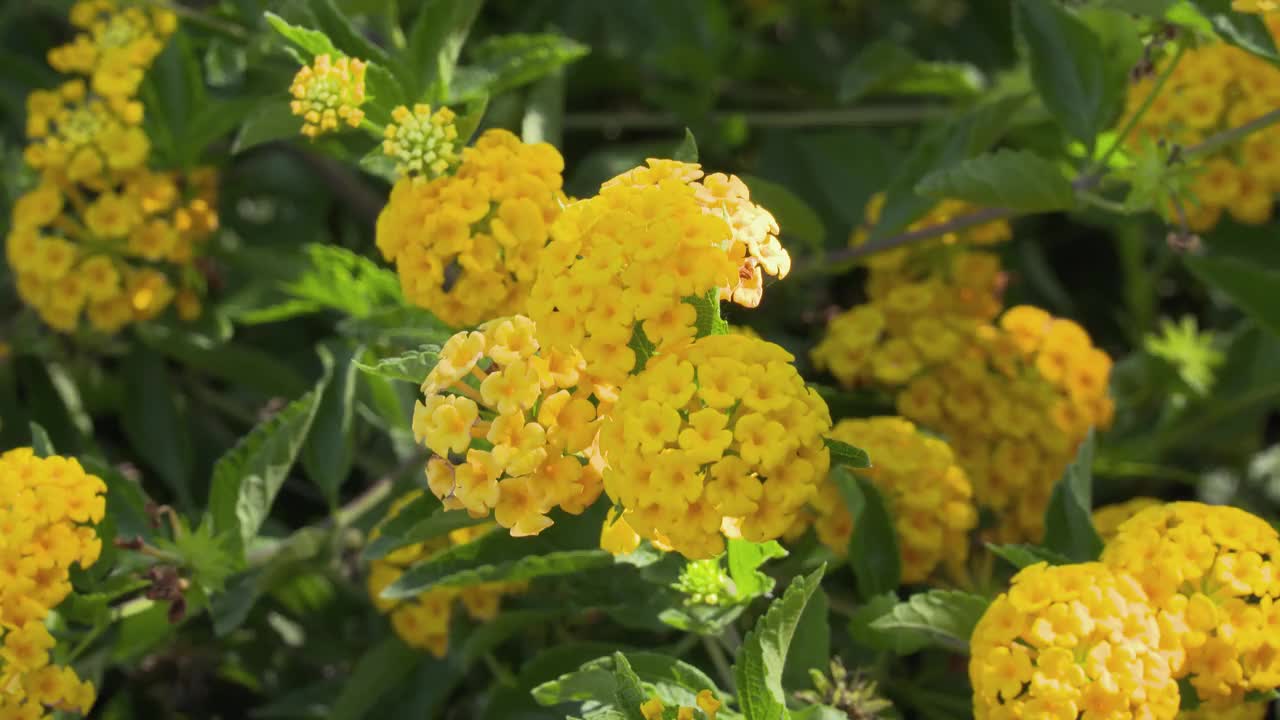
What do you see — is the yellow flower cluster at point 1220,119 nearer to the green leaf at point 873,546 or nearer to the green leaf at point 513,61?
the green leaf at point 873,546

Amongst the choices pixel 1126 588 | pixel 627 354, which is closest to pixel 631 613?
pixel 627 354

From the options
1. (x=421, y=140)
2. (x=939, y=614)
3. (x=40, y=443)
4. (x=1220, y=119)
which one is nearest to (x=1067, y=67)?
(x=1220, y=119)

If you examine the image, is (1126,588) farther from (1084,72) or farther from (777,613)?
(1084,72)

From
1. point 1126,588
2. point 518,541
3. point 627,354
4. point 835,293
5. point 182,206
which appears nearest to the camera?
point 627,354

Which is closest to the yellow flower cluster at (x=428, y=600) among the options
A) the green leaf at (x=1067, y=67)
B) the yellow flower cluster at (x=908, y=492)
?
the yellow flower cluster at (x=908, y=492)

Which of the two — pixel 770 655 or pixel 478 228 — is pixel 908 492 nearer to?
pixel 770 655
